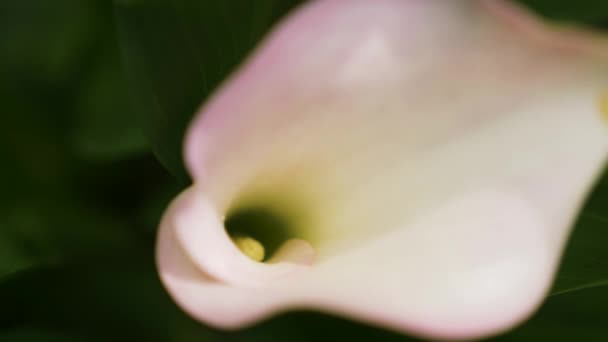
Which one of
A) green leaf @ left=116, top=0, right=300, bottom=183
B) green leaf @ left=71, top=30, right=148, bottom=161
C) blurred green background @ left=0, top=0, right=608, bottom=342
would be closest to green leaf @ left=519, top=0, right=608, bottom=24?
blurred green background @ left=0, top=0, right=608, bottom=342

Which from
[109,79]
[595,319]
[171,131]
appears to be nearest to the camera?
[171,131]

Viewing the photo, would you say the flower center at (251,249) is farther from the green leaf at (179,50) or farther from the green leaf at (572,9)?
the green leaf at (572,9)

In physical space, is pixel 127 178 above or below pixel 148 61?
below

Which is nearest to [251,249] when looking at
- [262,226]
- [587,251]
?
[262,226]

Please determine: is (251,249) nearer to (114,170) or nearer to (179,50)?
(179,50)

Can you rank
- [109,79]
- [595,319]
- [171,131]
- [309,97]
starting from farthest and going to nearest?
[109,79]
[595,319]
[171,131]
[309,97]

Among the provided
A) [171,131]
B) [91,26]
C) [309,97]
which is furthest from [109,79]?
[309,97]

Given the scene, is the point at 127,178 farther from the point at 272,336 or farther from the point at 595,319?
the point at 595,319
